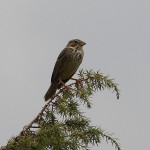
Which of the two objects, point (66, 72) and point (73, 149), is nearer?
point (73, 149)

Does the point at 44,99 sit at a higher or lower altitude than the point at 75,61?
lower

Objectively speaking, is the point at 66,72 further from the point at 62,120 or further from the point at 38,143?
the point at 38,143

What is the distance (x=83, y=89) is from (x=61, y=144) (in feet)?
4.37

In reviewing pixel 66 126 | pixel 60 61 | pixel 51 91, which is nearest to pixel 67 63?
pixel 60 61

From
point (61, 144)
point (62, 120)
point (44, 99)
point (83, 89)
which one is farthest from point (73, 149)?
point (44, 99)

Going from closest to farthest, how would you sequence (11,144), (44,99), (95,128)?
(11,144) → (95,128) → (44,99)

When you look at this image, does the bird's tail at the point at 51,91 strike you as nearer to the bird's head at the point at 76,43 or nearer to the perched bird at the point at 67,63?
the perched bird at the point at 67,63

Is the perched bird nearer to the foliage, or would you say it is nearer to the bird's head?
the bird's head

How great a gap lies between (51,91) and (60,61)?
1.45 metres

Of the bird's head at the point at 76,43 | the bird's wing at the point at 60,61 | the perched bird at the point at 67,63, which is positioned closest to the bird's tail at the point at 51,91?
the perched bird at the point at 67,63

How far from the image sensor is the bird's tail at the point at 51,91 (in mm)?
9304

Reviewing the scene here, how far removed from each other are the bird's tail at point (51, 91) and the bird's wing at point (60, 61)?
333 millimetres

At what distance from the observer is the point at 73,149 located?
17.9 ft

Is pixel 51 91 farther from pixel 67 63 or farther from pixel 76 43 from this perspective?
pixel 76 43
